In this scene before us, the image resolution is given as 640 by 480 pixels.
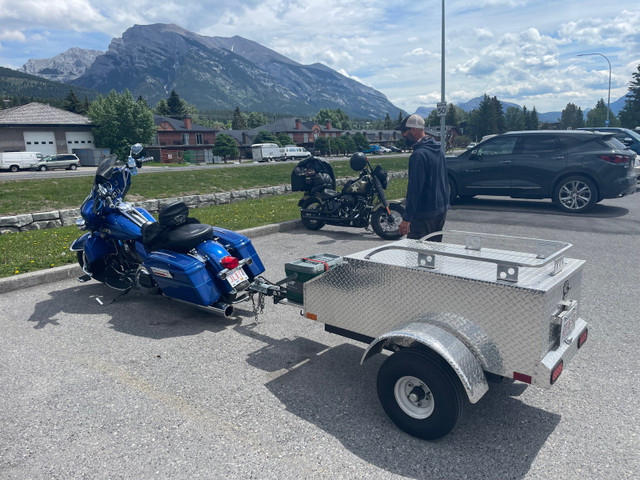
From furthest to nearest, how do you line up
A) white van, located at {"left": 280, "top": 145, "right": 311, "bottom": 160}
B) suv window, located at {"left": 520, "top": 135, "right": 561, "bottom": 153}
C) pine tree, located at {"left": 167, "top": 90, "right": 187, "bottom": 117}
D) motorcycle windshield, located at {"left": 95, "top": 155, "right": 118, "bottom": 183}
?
pine tree, located at {"left": 167, "top": 90, "right": 187, "bottom": 117} → white van, located at {"left": 280, "top": 145, "right": 311, "bottom": 160} → suv window, located at {"left": 520, "top": 135, "right": 561, "bottom": 153} → motorcycle windshield, located at {"left": 95, "top": 155, "right": 118, "bottom": 183}

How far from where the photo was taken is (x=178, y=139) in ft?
272

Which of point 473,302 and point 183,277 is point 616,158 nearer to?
point 473,302

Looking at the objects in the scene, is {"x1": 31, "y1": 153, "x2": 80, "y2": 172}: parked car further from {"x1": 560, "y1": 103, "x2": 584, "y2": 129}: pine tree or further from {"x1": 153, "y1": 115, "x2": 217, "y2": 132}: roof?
{"x1": 560, "y1": 103, "x2": 584, "y2": 129}: pine tree

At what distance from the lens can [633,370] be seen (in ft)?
11.8

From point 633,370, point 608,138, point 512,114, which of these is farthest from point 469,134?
point 633,370

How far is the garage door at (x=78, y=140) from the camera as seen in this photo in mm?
59531

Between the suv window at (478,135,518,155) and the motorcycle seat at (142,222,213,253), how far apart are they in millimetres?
9298

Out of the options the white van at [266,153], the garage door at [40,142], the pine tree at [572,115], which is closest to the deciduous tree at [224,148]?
the white van at [266,153]

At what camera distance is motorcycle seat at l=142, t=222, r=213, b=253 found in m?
4.74

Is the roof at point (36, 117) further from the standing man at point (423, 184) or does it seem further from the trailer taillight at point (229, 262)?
the standing man at point (423, 184)

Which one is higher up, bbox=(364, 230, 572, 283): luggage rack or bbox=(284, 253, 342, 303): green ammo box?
bbox=(364, 230, 572, 283): luggage rack

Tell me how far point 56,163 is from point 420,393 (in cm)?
4949

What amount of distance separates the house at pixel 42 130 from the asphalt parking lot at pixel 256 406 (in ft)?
202

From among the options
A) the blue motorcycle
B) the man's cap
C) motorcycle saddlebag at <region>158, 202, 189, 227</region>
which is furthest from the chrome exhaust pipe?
the man's cap
